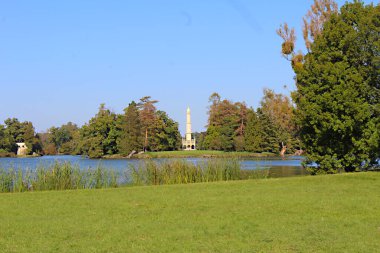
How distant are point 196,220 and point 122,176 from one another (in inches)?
450

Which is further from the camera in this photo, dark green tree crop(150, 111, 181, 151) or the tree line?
dark green tree crop(150, 111, 181, 151)

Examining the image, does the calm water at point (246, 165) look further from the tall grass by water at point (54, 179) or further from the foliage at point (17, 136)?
the foliage at point (17, 136)

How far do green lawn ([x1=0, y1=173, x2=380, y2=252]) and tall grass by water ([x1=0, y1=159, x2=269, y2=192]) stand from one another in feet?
7.11

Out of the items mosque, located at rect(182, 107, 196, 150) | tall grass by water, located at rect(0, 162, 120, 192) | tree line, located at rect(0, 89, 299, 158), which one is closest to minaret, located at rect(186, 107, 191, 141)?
mosque, located at rect(182, 107, 196, 150)

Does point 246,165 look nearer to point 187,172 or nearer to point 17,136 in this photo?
point 187,172

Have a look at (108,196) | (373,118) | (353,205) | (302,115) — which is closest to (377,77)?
(373,118)

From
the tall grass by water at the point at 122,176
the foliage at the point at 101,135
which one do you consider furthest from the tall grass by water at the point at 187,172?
the foliage at the point at 101,135

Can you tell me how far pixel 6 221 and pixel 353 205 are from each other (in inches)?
295

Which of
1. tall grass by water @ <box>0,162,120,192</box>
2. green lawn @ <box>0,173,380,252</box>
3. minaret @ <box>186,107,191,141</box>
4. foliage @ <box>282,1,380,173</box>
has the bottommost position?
green lawn @ <box>0,173,380,252</box>

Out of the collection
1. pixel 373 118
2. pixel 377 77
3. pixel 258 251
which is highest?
pixel 377 77

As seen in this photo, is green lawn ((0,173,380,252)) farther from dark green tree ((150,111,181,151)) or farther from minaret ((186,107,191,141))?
minaret ((186,107,191,141))

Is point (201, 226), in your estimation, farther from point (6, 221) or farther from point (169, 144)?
point (169, 144)

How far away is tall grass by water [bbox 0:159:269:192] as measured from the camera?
53.3ft

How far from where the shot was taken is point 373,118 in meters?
20.6
